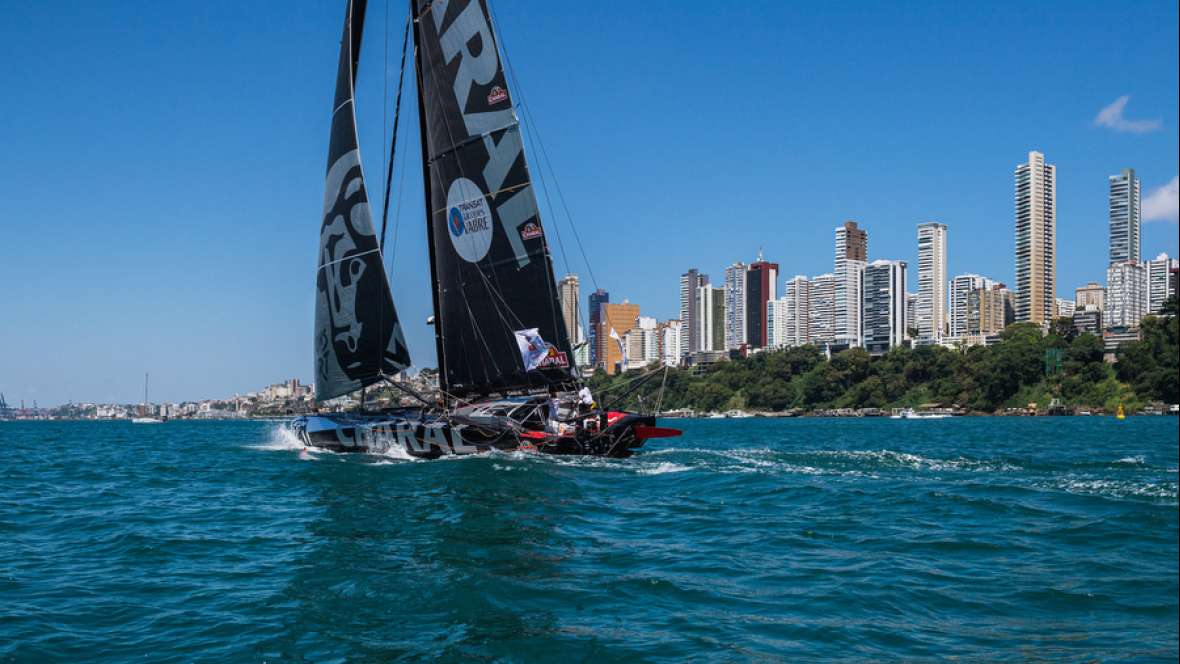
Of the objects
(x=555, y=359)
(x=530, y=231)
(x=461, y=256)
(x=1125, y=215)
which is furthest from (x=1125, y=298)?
(x=461, y=256)

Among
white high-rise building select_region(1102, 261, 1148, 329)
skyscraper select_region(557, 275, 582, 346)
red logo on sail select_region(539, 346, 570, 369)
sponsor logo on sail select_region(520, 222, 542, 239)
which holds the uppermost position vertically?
white high-rise building select_region(1102, 261, 1148, 329)

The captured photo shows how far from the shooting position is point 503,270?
104 feet

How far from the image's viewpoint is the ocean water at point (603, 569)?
29.1 feet

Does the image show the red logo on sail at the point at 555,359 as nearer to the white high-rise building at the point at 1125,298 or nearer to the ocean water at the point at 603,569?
the ocean water at the point at 603,569

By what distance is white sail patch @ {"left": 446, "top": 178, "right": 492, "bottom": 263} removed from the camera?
104 feet

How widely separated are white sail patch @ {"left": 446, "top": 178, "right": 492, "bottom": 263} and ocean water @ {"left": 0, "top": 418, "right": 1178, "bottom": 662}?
11091 mm

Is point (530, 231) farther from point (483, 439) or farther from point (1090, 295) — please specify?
point (1090, 295)

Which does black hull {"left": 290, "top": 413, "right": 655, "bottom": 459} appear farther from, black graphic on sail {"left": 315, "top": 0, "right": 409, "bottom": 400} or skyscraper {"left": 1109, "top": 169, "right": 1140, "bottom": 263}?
skyscraper {"left": 1109, "top": 169, "right": 1140, "bottom": 263}

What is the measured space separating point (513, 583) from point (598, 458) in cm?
1683

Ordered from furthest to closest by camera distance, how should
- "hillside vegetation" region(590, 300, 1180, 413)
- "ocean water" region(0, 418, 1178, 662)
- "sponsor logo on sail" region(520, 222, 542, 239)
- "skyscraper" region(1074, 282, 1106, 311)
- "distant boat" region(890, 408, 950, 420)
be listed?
"skyscraper" region(1074, 282, 1106, 311), "distant boat" region(890, 408, 950, 420), "hillside vegetation" region(590, 300, 1180, 413), "sponsor logo on sail" region(520, 222, 542, 239), "ocean water" region(0, 418, 1178, 662)

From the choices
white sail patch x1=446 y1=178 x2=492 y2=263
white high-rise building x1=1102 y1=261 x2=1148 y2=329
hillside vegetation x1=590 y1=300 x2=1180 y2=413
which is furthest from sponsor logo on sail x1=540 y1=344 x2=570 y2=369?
white high-rise building x1=1102 y1=261 x2=1148 y2=329

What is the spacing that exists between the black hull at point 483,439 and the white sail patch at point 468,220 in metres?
6.02

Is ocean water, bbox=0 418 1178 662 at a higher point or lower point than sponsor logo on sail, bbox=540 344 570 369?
lower

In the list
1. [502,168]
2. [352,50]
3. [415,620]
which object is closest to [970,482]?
[415,620]
